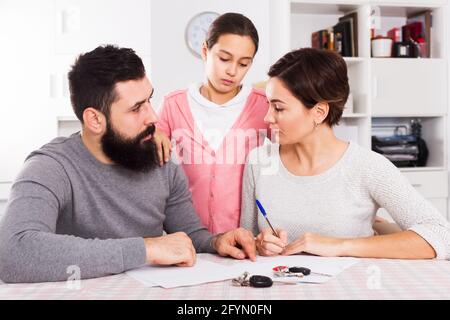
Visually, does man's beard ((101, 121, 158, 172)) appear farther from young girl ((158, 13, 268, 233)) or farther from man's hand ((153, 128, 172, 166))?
young girl ((158, 13, 268, 233))

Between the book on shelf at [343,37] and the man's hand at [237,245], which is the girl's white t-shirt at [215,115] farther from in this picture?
the book on shelf at [343,37]

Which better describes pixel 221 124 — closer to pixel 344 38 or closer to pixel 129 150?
pixel 129 150

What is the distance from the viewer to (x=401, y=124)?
13.7 feet

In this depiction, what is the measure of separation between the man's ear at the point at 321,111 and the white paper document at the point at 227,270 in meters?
0.51

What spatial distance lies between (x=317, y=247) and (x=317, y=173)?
36cm

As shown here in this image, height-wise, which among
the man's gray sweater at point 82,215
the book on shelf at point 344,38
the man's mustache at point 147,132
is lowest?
the man's gray sweater at point 82,215

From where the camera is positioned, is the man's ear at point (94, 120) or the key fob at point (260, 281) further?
the man's ear at point (94, 120)

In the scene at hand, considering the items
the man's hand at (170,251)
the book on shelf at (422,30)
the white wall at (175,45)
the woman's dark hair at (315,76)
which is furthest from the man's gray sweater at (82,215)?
the book on shelf at (422,30)

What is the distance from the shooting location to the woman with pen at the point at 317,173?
1595 mm

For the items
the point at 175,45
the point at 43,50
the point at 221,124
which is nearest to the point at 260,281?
the point at 221,124

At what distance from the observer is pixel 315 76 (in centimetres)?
165

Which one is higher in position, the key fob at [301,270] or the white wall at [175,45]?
the white wall at [175,45]
